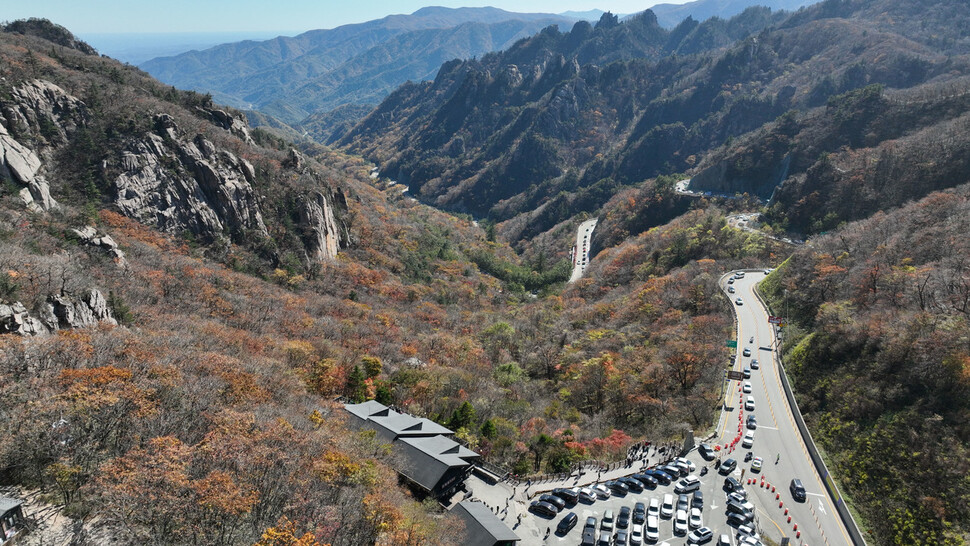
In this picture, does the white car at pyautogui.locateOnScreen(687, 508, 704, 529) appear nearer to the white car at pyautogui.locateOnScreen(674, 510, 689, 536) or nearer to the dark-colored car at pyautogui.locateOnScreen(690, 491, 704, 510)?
Answer: the white car at pyautogui.locateOnScreen(674, 510, 689, 536)

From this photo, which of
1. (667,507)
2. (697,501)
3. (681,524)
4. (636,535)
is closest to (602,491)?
(667,507)

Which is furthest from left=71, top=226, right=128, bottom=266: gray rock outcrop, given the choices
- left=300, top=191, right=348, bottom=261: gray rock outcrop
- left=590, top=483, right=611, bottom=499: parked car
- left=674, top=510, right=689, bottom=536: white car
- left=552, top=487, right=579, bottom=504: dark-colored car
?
left=674, top=510, right=689, bottom=536: white car

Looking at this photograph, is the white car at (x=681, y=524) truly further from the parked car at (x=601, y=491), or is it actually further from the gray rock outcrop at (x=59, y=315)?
the gray rock outcrop at (x=59, y=315)

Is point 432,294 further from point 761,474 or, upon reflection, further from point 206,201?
point 761,474

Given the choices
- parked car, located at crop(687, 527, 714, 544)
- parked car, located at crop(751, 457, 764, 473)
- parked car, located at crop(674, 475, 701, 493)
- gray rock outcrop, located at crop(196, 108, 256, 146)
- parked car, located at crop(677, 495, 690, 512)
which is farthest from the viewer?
gray rock outcrop, located at crop(196, 108, 256, 146)

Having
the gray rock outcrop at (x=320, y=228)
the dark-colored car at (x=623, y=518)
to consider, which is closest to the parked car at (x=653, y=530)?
the dark-colored car at (x=623, y=518)

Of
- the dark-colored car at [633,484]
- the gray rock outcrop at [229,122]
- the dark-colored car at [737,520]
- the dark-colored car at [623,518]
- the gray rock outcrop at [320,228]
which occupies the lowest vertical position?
the dark-colored car at [737,520]
